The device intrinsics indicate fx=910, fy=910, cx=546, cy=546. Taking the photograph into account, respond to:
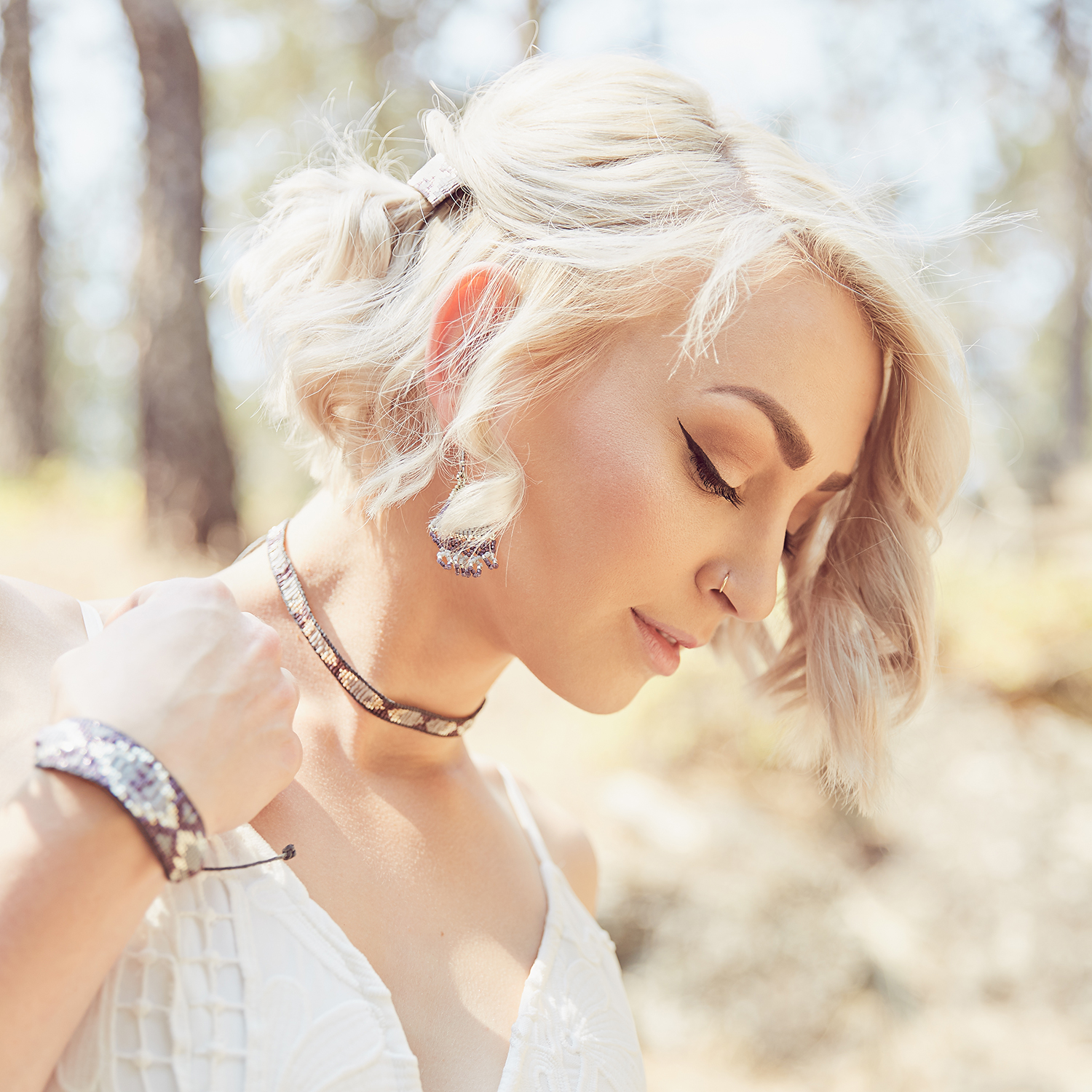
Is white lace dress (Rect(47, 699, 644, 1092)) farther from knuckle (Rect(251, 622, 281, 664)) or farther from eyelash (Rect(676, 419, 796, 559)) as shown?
eyelash (Rect(676, 419, 796, 559))

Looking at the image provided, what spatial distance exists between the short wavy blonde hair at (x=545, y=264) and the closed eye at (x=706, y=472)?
136mm

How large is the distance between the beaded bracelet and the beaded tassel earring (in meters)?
0.58

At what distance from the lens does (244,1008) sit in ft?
3.73

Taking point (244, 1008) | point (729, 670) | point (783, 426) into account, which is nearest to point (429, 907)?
point (244, 1008)

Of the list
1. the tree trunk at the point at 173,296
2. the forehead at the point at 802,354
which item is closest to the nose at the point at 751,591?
the forehead at the point at 802,354

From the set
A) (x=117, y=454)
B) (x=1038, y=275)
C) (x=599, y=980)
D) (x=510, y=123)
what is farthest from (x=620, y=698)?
(x=117, y=454)

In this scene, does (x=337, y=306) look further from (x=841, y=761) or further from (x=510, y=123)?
(x=841, y=761)

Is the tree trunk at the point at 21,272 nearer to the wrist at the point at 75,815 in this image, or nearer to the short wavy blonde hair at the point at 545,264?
→ the short wavy blonde hair at the point at 545,264

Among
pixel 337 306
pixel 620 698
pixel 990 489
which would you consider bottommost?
pixel 990 489

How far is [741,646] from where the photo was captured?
7.08 feet

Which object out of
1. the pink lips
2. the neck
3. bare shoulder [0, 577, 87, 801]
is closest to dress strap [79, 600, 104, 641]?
bare shoulder [0, 577, 87, 801]

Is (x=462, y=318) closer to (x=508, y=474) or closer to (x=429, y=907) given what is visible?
(x=508, y=474)

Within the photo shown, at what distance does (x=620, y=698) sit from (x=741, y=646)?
736 millimetres

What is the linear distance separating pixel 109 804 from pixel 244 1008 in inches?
15.5
